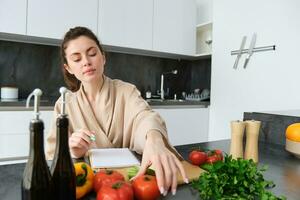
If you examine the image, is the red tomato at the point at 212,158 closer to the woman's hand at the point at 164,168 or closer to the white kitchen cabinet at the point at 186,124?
the woman's hand at the point at 164,168

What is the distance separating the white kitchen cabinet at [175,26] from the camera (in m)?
2.81

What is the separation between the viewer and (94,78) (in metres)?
1.24

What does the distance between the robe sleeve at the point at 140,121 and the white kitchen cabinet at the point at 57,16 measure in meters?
1.29

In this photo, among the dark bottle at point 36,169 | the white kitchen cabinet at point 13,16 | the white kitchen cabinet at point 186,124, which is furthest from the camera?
the white kitchen cabinet at point 186,124

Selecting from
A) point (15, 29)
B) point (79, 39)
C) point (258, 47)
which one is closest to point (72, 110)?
point (79, 39)

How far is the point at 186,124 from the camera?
111 inches

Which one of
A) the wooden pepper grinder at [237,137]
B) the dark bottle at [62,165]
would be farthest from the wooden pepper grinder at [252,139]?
the dark bottle at [62,165]

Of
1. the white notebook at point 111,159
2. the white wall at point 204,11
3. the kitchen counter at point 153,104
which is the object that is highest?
the white wall at point 204,11

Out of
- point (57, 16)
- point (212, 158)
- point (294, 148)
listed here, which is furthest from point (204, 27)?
point (212, 158)

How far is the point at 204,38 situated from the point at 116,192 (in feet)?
9.78

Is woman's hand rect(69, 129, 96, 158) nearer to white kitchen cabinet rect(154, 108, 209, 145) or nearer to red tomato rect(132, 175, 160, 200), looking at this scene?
red tomato rect(132, 175, 160, 200)

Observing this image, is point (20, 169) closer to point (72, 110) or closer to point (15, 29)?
point (72, 110)

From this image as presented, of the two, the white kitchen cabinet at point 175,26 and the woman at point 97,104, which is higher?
the white kitchen cabinet at point 175,26

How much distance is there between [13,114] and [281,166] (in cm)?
180
